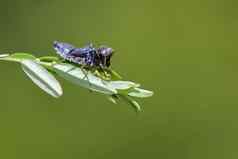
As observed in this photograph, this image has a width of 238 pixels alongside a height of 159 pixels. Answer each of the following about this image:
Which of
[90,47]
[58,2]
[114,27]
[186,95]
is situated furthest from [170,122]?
[90,47]

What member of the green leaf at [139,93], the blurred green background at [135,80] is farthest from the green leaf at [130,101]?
the blurred green background at [135,80]

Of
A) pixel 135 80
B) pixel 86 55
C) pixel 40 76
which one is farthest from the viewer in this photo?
pixel 135 80

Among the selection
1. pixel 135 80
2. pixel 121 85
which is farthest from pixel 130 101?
pixel 135 80

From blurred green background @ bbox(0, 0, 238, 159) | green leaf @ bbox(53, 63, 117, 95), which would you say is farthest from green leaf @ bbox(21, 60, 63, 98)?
blurred green background @ bbox(0, 0, 238, 159)

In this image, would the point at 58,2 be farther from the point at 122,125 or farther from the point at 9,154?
the point at 9,154

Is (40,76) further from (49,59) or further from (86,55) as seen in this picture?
(86,55)
